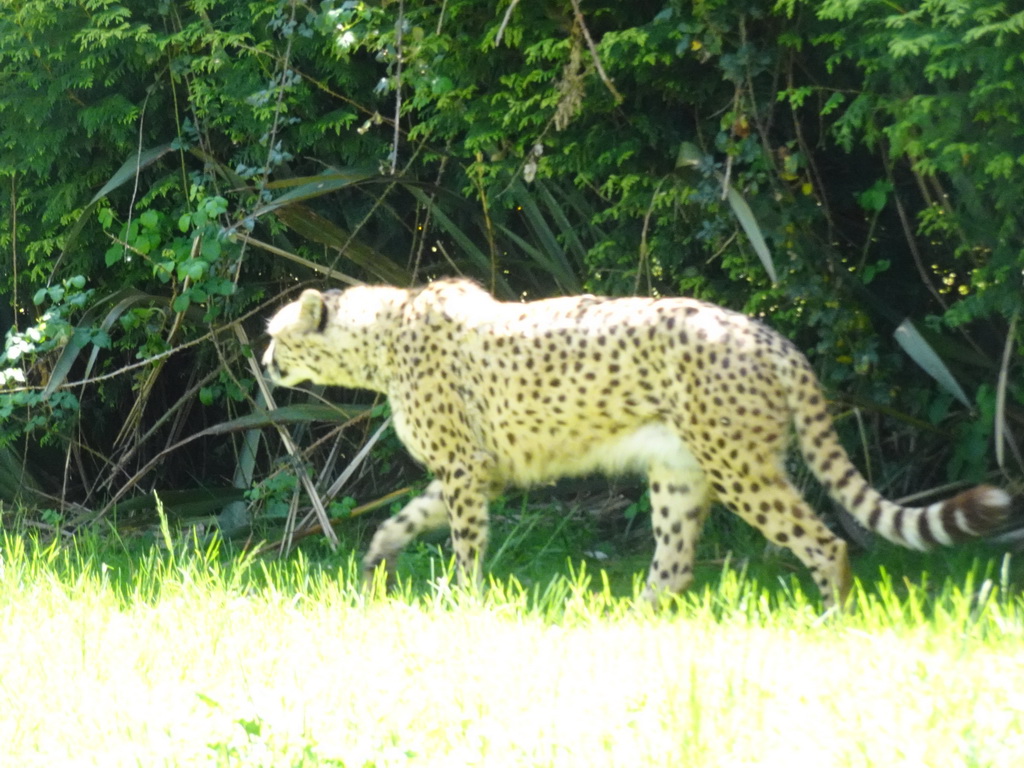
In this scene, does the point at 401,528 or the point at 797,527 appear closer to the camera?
the point at 797,527

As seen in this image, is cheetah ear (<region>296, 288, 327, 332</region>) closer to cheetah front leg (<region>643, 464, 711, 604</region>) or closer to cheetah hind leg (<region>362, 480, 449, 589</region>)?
cheetah hind leg (<region>362, 480, 449, 589</region>)

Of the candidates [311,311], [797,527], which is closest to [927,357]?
[797,527]

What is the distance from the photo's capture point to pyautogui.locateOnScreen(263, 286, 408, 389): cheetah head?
4992mm

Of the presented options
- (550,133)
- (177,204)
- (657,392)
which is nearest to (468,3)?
(550,133)

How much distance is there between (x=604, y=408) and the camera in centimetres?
435

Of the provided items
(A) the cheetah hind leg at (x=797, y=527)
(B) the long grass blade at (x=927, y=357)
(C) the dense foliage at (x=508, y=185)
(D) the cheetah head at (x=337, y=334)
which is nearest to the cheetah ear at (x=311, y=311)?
(D) the cheetah head at (x=337, y=334)

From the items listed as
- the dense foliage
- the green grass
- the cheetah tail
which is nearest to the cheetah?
the cheetah tail

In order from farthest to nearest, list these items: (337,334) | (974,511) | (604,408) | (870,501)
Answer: (337,334)
(604,408)
(870,501)
(974,511)

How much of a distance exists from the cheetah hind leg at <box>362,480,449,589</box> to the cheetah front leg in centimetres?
77

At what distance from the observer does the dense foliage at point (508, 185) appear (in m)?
4.14

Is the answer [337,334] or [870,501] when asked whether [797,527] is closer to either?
[870,501]

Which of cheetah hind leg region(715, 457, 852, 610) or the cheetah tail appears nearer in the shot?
the cheetah tail

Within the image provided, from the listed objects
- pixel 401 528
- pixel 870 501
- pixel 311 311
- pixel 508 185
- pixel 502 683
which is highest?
pixel 508 185

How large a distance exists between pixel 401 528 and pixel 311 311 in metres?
0.88
